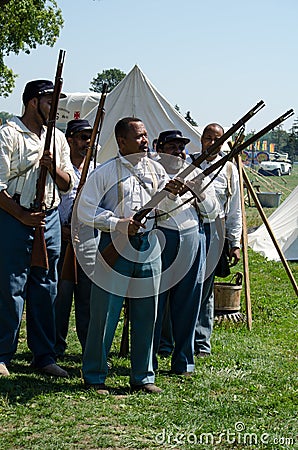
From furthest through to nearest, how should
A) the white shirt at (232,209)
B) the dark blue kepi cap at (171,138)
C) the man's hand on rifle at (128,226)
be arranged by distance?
1. the white shirt at (232,209)
2. the dark blue kepi cap at (171,138)
3. the man's hand on rifle at (128,226)

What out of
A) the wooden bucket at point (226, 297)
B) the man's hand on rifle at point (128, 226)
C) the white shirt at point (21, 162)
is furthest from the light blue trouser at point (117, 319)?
the wooden bucket at point (226, 297)

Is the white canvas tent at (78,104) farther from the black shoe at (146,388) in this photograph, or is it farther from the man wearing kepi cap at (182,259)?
the black shoe at (146,388)

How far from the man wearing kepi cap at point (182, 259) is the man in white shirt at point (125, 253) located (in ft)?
1.59

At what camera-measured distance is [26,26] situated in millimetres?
18875

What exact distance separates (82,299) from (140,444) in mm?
2055

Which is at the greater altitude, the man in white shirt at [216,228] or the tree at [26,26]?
the tree at [26,26]

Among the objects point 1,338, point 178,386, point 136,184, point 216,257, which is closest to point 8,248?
point 1,338

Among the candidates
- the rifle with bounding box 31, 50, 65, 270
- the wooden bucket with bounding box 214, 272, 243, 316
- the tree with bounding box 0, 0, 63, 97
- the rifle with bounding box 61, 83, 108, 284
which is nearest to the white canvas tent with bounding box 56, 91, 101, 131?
the tree with bounding box 0, 0, 63, 97

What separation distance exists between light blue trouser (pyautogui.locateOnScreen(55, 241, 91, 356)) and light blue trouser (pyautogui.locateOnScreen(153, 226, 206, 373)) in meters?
0.67

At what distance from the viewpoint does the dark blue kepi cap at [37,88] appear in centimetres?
557

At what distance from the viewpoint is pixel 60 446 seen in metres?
4.41

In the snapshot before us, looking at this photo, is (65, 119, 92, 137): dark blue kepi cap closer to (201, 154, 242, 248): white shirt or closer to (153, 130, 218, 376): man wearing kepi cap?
(153, 130, 218, 376): man wearing kepi cap

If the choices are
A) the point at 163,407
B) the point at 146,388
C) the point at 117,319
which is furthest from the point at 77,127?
the point at 163,407

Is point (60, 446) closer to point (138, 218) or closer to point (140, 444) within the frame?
point (140, 444)
